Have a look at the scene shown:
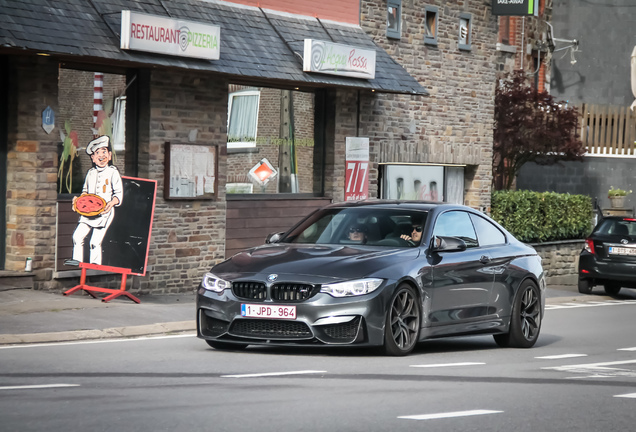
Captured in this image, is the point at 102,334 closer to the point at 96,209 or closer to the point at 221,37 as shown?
the point at 96,209

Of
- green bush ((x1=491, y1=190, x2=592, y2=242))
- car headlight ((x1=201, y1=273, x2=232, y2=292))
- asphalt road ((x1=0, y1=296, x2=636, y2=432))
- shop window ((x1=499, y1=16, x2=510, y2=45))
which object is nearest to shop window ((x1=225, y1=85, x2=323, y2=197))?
green bush ((x1=491, y1=190, x2=592, y2=242))

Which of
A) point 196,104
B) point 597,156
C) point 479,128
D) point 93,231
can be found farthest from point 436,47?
point 597,156

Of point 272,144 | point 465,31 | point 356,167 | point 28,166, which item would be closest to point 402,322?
point 28,166

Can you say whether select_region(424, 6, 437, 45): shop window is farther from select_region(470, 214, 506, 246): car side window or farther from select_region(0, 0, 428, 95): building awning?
select_region(470, 214, 506, 246): car side window

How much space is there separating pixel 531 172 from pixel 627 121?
3.76 metres

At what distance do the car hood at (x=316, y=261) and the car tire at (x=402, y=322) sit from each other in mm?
320

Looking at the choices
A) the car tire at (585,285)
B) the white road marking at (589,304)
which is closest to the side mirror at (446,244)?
the white road marking at (589,304)

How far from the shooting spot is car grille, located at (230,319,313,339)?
36.7 feet

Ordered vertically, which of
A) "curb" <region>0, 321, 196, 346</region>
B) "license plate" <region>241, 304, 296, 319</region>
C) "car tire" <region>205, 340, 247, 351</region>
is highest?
"license plate" <region>241, 304, 296, 319</region>

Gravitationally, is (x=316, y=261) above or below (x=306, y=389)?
above

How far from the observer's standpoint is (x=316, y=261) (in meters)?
11.5

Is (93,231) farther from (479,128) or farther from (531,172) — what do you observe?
(531,172)

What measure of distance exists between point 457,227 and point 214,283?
291 cm

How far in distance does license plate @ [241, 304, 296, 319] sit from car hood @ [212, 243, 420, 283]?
265mm
